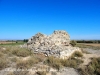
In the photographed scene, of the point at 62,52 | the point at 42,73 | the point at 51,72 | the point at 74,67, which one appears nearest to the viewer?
the point at 42,73

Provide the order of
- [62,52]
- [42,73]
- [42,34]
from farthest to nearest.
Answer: [42,34] → [62,52] → [42,73]

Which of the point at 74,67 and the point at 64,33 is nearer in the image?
the point at 74,67

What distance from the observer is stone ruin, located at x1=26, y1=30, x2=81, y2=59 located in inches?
490

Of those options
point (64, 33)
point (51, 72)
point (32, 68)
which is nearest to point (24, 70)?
point (32, 68)

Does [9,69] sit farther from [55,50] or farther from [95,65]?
[95,65]

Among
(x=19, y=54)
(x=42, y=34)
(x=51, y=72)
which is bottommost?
(x=51, y=72)

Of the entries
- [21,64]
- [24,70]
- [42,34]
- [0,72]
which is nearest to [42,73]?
[24,70]

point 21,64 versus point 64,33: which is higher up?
point 64,33

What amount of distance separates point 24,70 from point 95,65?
19.0 feet

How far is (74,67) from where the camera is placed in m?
9.73

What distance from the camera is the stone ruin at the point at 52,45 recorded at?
1245 centimetres

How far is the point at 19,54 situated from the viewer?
12.2 m

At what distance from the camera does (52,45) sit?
1469cm

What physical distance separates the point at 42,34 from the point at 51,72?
9.08 m
